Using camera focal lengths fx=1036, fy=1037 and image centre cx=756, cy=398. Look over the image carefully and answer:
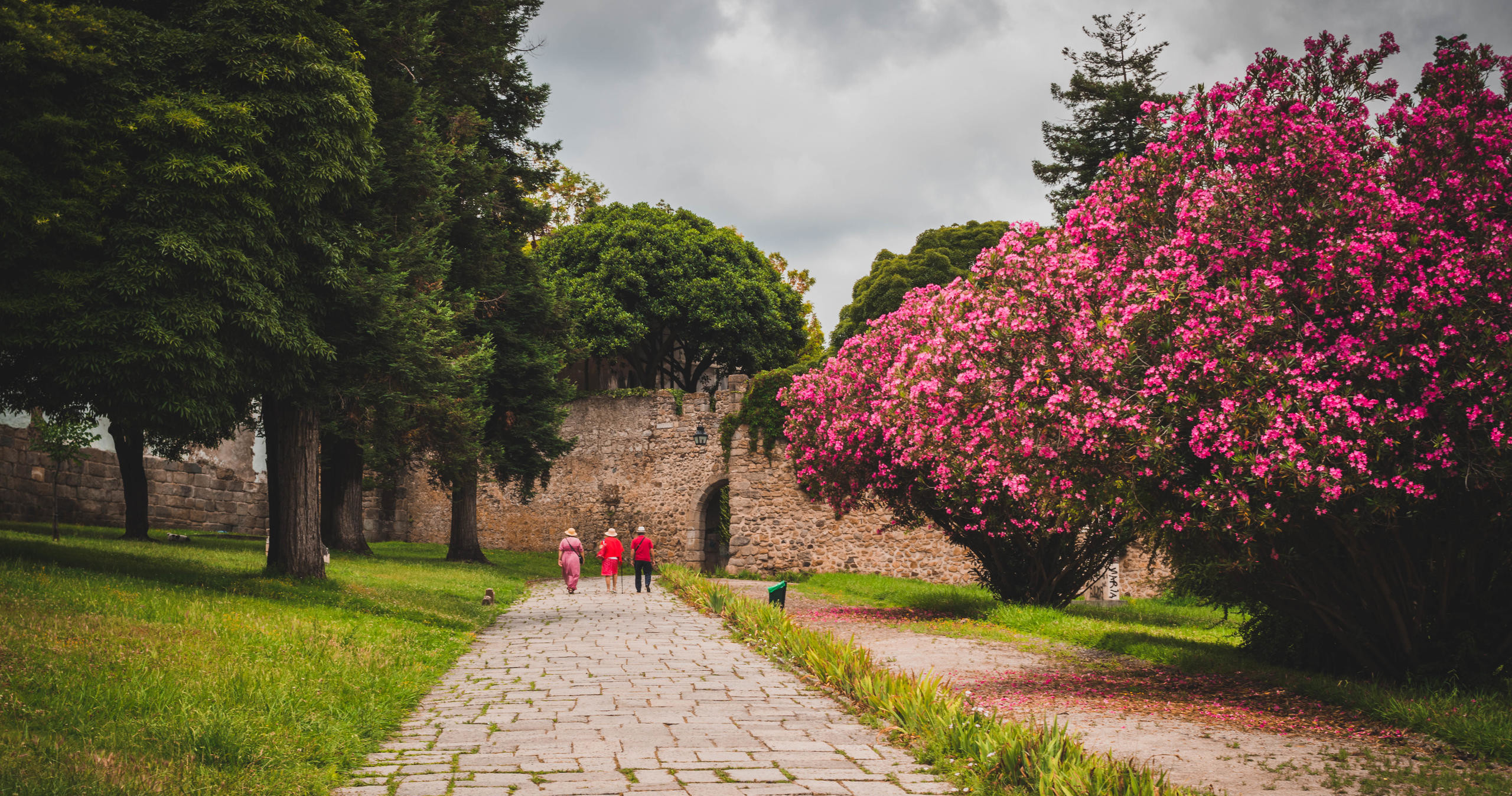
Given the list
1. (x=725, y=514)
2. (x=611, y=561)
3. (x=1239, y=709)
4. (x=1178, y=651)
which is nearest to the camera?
(x=1239, y=709)

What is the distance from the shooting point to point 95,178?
30.9 ft

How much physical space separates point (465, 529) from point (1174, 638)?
15840 mm

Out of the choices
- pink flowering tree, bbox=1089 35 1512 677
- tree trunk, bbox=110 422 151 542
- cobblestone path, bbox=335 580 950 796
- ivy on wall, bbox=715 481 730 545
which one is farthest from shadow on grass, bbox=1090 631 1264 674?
ivy on wall, bbox=715 481 730 545

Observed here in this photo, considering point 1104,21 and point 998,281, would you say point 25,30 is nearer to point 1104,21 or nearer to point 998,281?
point 998,281

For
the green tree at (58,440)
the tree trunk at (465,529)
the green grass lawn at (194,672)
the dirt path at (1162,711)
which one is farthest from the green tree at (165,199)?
the tree trunk at (465,529)

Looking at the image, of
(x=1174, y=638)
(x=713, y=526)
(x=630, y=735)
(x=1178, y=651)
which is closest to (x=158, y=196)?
(x=630, y=735)

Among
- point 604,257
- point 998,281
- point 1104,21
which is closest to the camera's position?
point 998,281

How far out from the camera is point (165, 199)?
31.5 feet

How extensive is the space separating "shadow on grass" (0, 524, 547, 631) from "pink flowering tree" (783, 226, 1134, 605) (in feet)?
16.9

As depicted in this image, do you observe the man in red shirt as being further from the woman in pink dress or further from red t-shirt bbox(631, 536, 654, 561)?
the woman in pink dress

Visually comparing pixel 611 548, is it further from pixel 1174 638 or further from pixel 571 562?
pixel 1174 638

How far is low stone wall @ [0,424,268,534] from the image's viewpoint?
1764 cm

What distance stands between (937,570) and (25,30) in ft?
57.9

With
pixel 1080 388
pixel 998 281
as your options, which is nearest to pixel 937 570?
pixel 998 281
